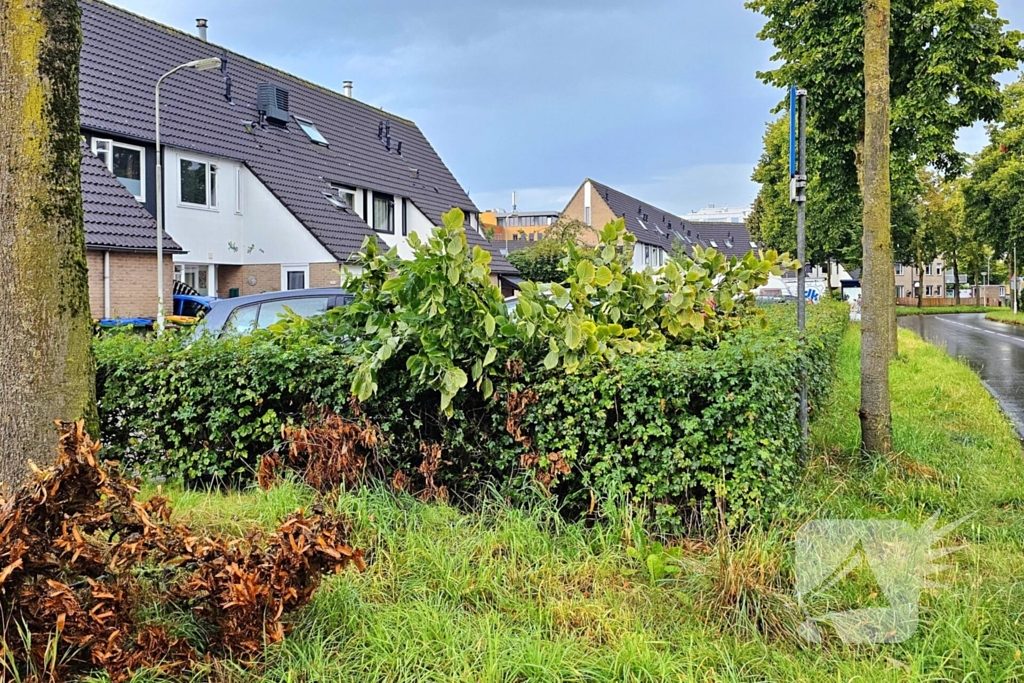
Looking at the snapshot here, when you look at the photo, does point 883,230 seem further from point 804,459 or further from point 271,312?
point 271,312

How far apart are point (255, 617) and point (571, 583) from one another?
4.52 ft

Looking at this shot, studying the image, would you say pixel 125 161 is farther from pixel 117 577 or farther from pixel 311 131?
pixel 117 577

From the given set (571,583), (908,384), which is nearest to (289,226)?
(908,384)

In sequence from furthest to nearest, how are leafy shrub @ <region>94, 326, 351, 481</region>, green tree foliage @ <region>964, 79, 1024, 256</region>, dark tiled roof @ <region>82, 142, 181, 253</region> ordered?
green tree foliage @ <region>964, 79, 1024, 256</region>, dark tiled roof @ <region>82, 142, 181, 253</region>, leafy shrub @ <region>94, 326, 351, 481</region>

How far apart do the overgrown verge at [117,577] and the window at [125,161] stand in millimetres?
19164

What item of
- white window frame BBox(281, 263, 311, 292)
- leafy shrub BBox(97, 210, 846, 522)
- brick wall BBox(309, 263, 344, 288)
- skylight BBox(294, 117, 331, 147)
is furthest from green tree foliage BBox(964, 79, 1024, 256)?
leafy shrub BBox(97, 210, 846, 522)

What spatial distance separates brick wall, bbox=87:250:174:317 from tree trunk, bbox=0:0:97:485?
47.8 ft

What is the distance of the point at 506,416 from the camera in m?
4.55

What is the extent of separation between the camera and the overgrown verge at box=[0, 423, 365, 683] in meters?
2.64

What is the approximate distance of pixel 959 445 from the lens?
6.67m

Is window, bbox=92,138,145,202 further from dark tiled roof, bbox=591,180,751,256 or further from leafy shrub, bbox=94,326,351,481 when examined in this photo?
dark tiled roof, bbox=591,180,751,256

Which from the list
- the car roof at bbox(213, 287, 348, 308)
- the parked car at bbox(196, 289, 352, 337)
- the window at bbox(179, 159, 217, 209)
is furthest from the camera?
the window at bbox(179, 159, 217, 209)

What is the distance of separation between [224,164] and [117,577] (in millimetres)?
22911

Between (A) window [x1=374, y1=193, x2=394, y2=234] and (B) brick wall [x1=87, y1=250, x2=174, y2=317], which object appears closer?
(B) brick wall [x1=87, y1=250, x2=174, y2=317]
